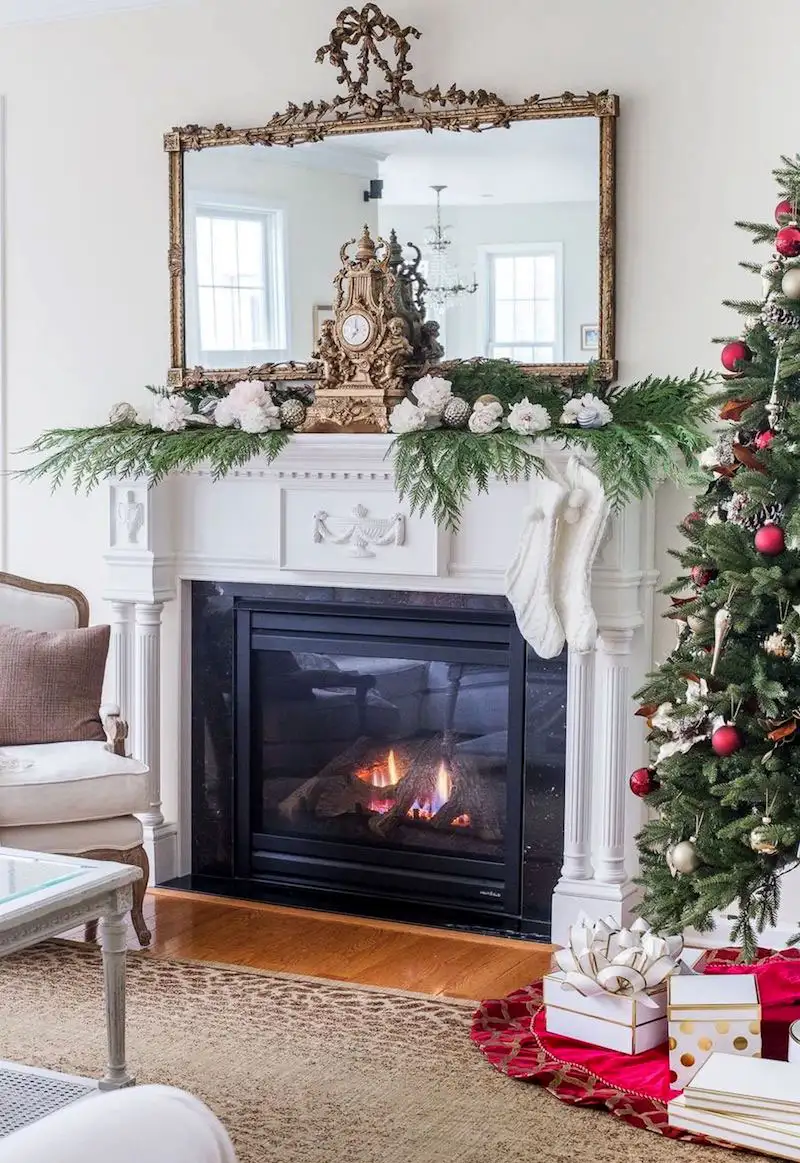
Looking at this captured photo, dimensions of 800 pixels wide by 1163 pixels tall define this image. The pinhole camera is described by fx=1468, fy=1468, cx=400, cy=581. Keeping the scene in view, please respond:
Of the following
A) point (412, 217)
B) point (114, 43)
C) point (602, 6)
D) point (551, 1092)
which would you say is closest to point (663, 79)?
point (602, 6)

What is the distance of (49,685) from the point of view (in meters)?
4.17

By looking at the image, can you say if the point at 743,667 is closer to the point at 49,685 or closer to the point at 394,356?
the point at 394,356

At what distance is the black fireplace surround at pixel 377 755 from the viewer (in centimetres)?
431

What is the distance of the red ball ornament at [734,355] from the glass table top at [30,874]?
5.77ft

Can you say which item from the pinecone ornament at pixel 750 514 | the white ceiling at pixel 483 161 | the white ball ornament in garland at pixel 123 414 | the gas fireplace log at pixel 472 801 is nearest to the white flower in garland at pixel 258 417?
the white ball ornament in garland at pixel 123 414

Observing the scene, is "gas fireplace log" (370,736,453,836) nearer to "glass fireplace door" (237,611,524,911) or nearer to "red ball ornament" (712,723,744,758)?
"glass fireplace door" (237,611,524,911)

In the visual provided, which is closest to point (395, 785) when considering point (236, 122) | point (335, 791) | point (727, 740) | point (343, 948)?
point (335, 791)

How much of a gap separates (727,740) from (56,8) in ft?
10.9

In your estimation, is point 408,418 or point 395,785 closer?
point 408,418

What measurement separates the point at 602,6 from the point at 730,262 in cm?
81

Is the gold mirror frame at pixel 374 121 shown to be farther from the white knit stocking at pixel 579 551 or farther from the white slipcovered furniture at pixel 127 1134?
the white slipcovered furniture at pixel 127 1134

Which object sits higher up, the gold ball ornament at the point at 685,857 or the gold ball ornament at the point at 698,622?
the gold ball ornament at the point at 698,622

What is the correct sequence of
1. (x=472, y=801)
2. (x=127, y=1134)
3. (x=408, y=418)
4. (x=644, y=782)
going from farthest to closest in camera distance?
(x=472, y=801)
(x=408, y=418)
(x=644, y=782)
(x=127, y=1134)

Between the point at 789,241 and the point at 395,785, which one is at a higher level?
the point at 789,241
